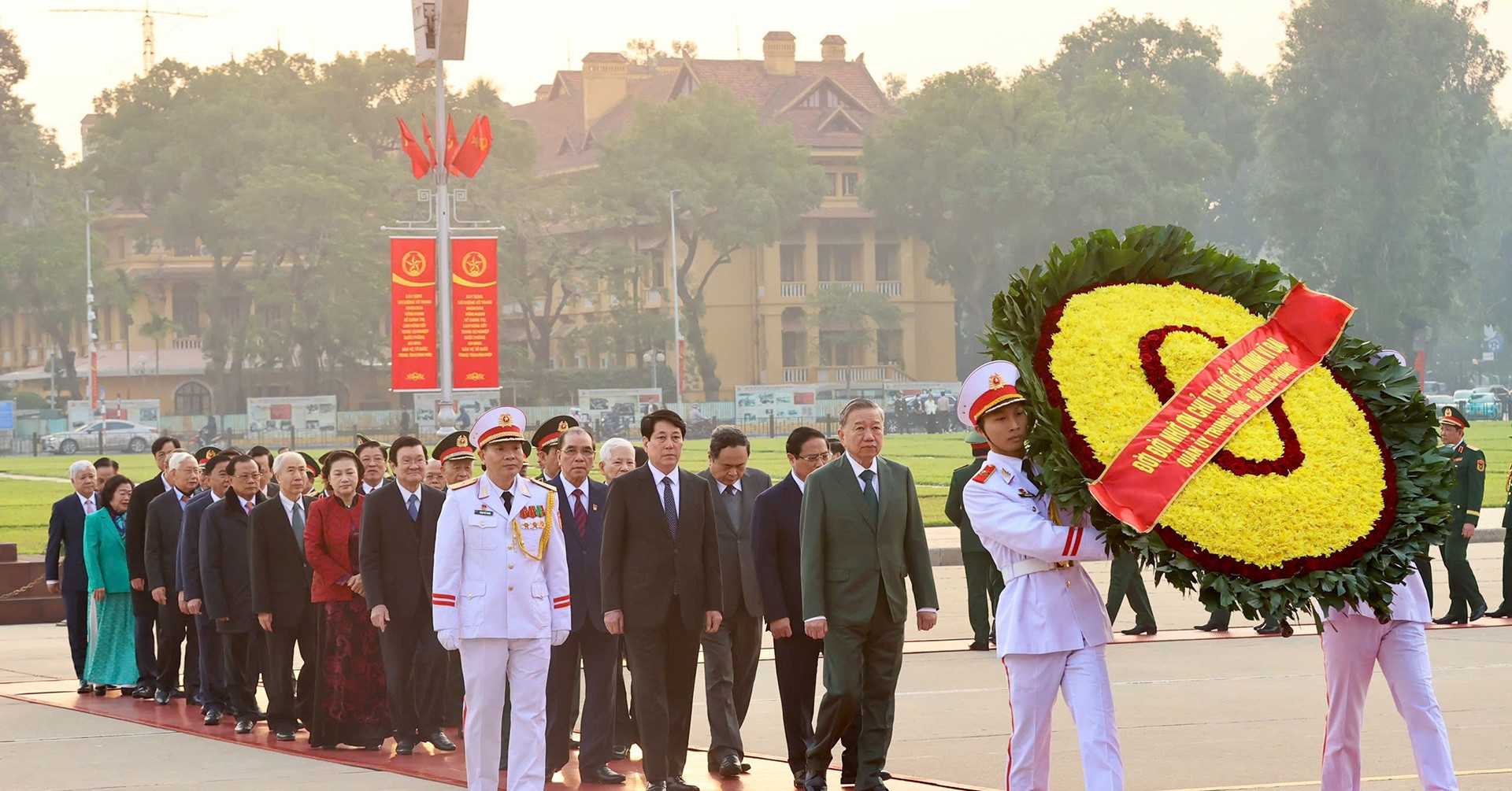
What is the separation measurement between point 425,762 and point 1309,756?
13.5 feet

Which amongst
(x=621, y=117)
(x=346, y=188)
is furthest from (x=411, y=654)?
(x=621, y=117)

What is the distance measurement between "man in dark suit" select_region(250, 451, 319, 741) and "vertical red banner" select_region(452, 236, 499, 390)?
52.1ft

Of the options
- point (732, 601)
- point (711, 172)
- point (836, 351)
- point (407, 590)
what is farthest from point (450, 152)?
point (836, 351)

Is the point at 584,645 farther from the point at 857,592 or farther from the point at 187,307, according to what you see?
the point at 187,307

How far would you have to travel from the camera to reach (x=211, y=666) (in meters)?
10.8

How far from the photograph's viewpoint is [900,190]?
6775 cm

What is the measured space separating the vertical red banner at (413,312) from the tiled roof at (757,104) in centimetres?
4368

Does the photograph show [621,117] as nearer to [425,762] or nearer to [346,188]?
[346,188]

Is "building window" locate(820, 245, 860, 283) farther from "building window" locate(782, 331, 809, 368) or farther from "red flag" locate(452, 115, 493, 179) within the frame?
"red flag" locate(452, 115, 493, 179)

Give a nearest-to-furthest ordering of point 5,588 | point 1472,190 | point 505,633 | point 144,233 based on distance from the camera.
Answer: point 505,633
point 5,588
point 144,233
point 1472,190

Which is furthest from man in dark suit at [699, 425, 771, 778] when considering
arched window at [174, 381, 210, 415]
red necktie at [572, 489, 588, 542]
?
arched window at [174, 381, 210, 415]

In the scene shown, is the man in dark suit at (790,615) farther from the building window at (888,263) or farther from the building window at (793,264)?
the building window at (888,263)

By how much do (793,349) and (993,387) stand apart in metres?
66.3

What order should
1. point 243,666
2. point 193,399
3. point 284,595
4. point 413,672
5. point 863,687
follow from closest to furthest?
point 863,687
point 413,672
point 284,595
point 243,666
point 193,399
